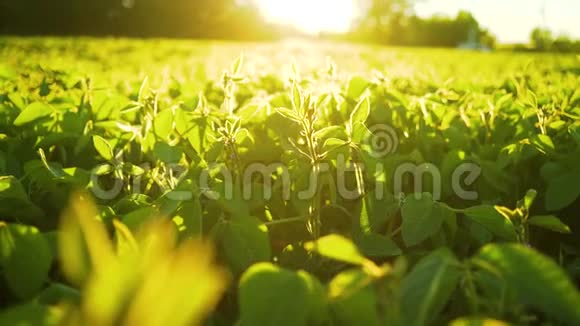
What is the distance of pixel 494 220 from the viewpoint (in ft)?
3.51

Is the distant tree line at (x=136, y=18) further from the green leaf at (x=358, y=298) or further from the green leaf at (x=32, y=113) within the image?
the green leaf at (x=358, y=298)

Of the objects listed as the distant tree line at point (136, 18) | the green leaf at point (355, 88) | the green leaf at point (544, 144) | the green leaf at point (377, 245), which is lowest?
the green leaf at point (377, 245)

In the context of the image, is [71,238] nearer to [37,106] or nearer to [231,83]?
[231,83]

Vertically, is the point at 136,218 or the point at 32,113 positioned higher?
the point at 32,113


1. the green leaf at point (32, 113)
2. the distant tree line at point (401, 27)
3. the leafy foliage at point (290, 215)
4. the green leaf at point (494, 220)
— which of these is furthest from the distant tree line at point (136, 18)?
the green leaf at point (494, 220)

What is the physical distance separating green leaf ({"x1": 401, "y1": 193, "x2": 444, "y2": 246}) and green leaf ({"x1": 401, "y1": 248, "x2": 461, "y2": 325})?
0.34 m

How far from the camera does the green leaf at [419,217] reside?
1.10m

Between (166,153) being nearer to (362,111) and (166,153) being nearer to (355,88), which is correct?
(362,111)

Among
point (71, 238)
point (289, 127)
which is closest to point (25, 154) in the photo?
point (289, 127)

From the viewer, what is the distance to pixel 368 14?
223ft

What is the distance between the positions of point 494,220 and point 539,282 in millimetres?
402

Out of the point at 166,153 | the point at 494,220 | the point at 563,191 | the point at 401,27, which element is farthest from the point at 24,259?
the point at 401,27

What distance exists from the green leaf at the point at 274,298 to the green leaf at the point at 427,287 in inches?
5.1

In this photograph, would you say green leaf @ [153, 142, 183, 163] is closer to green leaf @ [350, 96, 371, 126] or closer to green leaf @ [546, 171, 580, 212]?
green leaf @ [350, 96, 371, 126]
